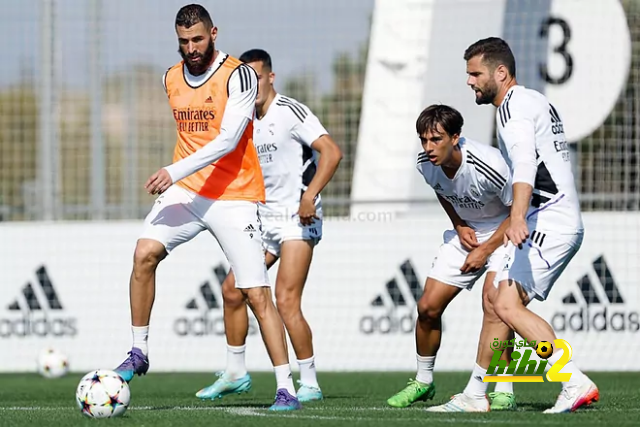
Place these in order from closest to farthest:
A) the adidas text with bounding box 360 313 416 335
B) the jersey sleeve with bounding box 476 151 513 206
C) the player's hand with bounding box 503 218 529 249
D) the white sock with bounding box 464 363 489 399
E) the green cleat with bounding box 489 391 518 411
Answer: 1. the player's hand with bounding box 503 218 529 249
2. the white sock with bounding box 464 363 489 399
3. the jersey sleeve with bounding box 476 151 513 206
4. the green cleat with bounding box 489 391 518 411
5. the adidas text with bounding box 360 313 416 335

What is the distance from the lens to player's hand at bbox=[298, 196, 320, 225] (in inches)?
363

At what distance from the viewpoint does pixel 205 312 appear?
13492 millimetres

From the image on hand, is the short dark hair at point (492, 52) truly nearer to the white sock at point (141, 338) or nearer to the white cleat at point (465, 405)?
the white cleat at point (465, 405)

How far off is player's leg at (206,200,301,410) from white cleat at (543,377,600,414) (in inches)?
63.0

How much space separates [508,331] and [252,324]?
220 inches

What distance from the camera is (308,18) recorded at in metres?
14.4

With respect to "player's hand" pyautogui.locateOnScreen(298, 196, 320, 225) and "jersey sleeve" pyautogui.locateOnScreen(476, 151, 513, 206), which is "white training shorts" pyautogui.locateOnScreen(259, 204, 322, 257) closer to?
"player's hand" pyautogui.locateOnScreen(298, 196, 320, 225)

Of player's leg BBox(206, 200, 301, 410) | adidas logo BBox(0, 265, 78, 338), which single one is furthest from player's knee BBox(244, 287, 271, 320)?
adidas logo BBox(0, 265, 78, 338)

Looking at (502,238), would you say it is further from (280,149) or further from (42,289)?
(42,289)

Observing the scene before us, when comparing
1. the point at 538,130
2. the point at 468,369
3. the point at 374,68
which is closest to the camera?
the point at 538,130

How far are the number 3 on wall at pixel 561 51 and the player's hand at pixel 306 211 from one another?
545 cm

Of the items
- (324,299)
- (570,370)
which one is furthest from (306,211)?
(324,299)

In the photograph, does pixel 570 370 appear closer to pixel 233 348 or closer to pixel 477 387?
pixel 477 387

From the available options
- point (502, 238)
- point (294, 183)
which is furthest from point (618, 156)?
point (502, 238)
